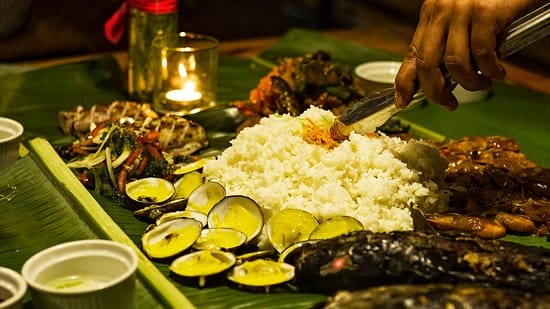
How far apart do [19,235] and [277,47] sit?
453 cm

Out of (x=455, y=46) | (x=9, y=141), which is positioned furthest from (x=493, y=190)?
(x=9, y=141)

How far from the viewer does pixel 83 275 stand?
3.72 meters

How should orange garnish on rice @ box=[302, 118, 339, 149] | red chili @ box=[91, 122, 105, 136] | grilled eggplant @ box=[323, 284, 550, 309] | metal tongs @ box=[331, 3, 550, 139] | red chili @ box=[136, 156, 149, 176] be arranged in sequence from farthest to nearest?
red chili @ box=[91, 122, 105, 136]
red chili @ box=[136, 156, 149, 176]
orange garnish on rice @ box=[302, 118, 339, 149]
metal tongs @ box=[331, 3, 550, 139]
grilled eggplant @ box=[323, 284, 550, 309]

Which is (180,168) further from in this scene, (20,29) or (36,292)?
(20,29)

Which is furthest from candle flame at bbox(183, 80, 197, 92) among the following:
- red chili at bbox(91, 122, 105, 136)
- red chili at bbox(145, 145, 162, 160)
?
red chili at bbox(145, 145, 162, 160)

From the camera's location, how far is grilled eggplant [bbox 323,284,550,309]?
10.4 feet

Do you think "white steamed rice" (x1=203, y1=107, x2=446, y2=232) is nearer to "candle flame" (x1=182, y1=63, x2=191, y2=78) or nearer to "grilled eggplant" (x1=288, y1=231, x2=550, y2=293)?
"grilled eggplant" (x1=288, y1=231, x2=550, y2=293)

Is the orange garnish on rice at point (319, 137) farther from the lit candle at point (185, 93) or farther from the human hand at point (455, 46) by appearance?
the lit candle at point (185, 93)

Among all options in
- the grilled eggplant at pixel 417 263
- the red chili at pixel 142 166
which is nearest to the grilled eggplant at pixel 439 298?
the grilled eggplant at pixel 417 263

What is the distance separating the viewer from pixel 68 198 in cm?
488

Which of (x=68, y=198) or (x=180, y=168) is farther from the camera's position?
(x=180, y=168)

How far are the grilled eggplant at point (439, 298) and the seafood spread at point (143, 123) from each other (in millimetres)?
2770

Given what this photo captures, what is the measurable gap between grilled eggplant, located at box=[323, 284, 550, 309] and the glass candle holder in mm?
3588

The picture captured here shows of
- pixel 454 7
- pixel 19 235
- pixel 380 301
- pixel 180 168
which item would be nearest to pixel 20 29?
pixel 180 168
